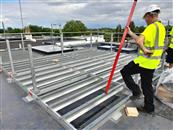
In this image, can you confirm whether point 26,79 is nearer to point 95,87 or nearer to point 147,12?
point 95,87

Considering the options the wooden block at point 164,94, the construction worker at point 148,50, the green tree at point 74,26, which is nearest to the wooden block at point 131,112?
the construction worker at point 148,50

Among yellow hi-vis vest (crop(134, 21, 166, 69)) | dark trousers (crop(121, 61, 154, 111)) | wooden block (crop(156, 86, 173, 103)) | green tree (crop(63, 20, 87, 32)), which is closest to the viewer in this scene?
yellow hi-vis vest (crop(134, 21, 166, 69))

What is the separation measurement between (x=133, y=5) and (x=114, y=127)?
1.43 metres

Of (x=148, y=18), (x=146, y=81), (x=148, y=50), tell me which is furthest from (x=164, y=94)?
(x=148, y=18)

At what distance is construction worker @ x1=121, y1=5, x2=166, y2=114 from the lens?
1409mm

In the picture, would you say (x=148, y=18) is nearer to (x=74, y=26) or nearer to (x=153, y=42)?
(x=153, y=42)

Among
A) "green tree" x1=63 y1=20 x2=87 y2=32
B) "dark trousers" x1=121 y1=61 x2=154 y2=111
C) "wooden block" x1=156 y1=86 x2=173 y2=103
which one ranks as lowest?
"wooden block" x1=156 y1=86 x2=173 y2=103

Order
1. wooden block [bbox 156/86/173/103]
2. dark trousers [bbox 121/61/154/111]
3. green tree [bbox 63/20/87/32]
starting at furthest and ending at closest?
1. green tree [bbox 63/20/87/32]
2. wooden block [bbox 156/86/173/103]
3. dark trousers [bbox 121/61/154/111]

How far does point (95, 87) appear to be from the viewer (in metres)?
2.20

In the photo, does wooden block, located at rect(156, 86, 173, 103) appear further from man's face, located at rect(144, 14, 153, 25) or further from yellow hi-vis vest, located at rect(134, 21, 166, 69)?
man's face, located at rect(144, 14, 153, 25)

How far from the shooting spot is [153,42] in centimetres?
144

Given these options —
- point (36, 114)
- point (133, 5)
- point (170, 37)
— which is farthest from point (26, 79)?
point (170, 37)

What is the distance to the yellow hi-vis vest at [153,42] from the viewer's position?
4.57 ft

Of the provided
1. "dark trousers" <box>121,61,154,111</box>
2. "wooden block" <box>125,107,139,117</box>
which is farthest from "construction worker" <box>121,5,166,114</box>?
"wooden block" <box>125,107,139,117</box>
